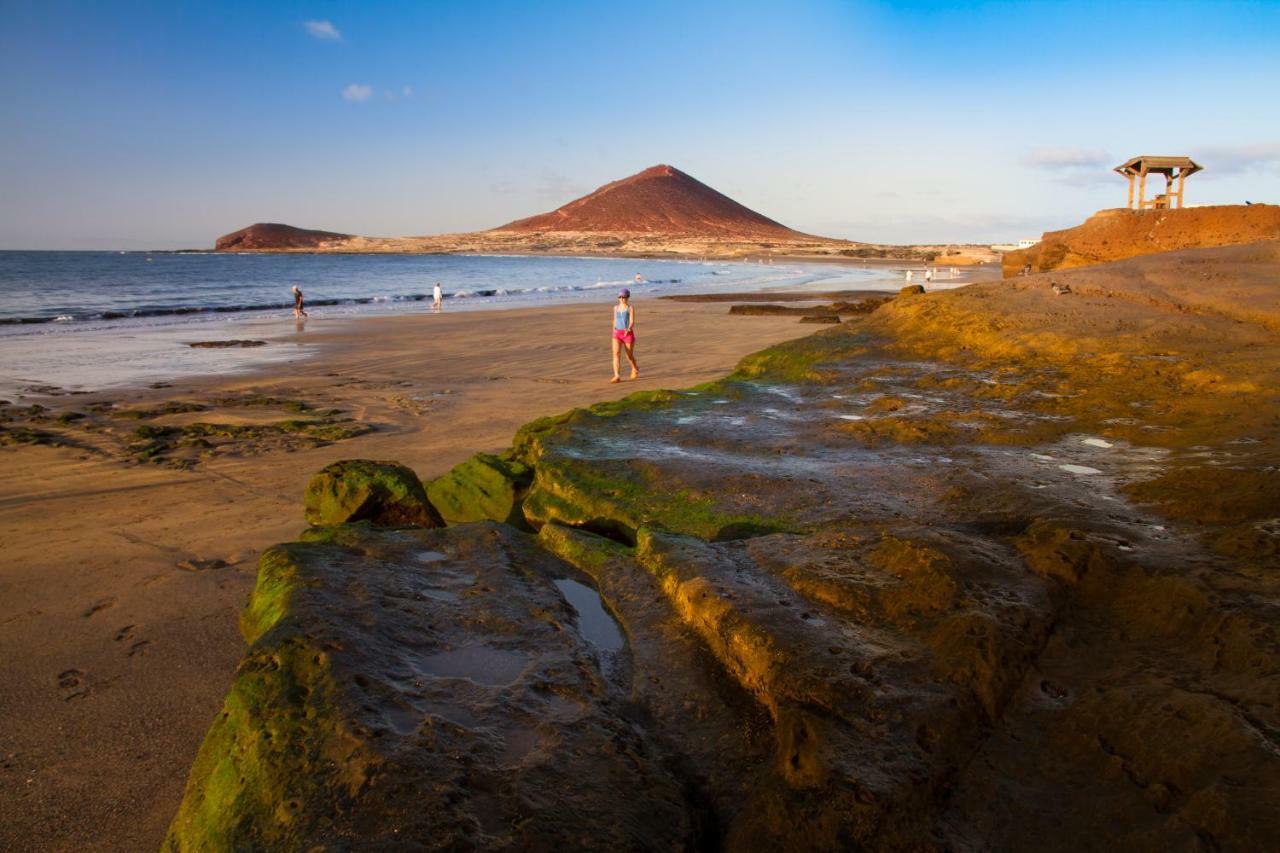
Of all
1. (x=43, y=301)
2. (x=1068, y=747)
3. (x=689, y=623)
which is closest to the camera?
(x=1068, y=747)

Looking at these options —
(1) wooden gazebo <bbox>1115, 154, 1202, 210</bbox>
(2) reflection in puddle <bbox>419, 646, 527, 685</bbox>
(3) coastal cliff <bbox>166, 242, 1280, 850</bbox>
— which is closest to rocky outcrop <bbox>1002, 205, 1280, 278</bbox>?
(1) wooden gazebo <bbox>1115, 154, 1202, 210</bbox>

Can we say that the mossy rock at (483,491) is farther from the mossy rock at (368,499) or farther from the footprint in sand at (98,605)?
the footprint in sand at (98,605)

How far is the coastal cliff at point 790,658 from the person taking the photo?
82.7 inches

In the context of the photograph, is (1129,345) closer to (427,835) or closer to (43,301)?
(427,835)

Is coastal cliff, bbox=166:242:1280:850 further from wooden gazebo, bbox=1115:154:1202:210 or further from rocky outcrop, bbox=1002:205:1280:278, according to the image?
wooden gazebo, bbox=1115:154:1202:210

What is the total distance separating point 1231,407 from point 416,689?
5.64m

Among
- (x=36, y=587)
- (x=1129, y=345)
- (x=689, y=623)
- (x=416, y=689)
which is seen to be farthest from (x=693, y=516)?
(x=1129, y=345)

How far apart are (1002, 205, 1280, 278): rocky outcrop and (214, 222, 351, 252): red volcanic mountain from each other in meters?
154

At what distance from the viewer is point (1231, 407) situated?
540 cm

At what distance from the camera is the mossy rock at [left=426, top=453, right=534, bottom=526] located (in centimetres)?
527

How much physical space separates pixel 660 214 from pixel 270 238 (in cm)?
7985

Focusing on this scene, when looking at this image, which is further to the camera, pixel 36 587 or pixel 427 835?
pixel 36 587

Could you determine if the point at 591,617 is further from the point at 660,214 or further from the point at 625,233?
the point at 660,214

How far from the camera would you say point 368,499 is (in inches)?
190
